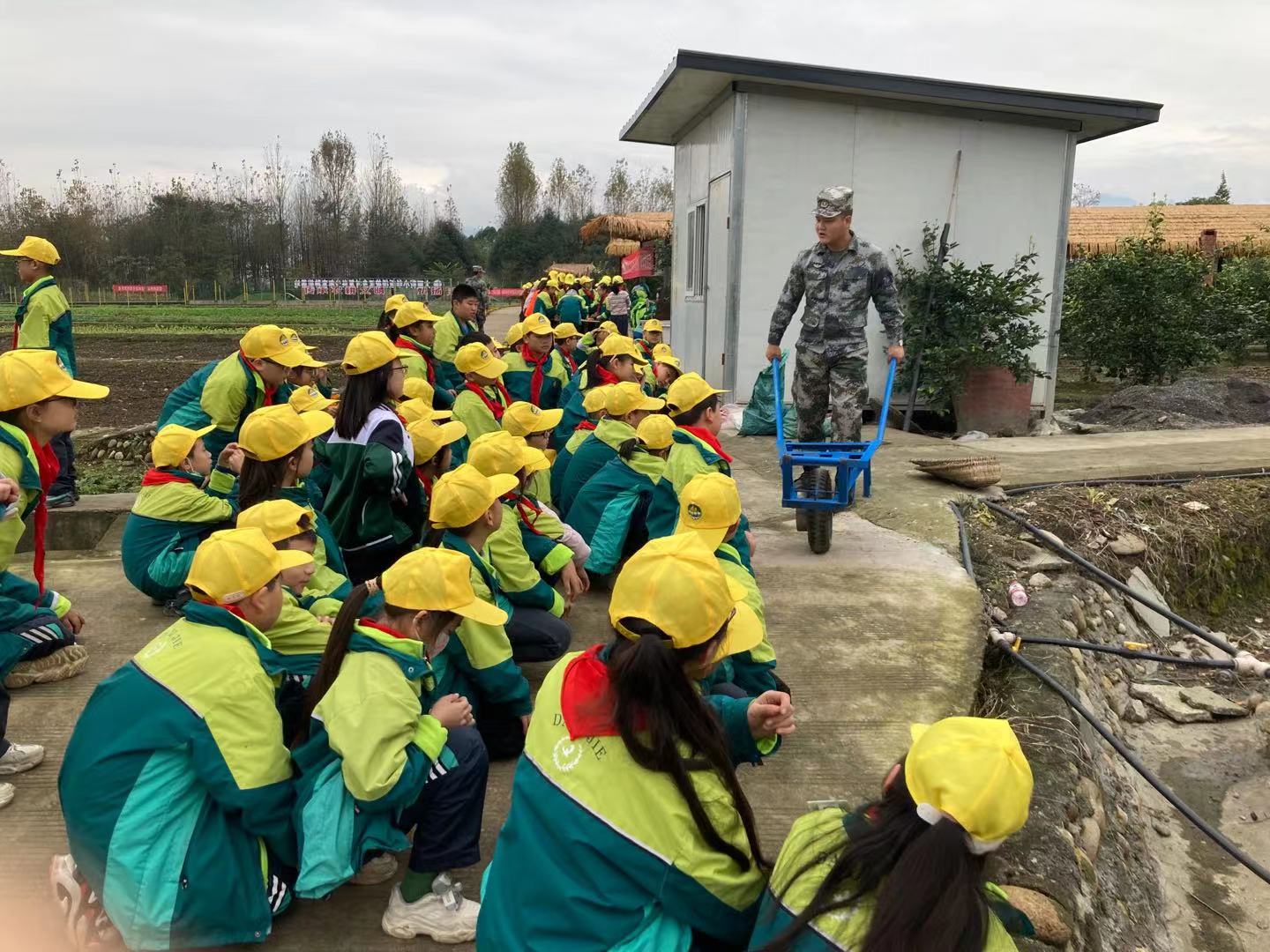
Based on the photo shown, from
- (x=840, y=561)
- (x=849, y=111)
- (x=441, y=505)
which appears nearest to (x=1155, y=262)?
(x=849, y=111)

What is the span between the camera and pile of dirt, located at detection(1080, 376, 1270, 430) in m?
9.54

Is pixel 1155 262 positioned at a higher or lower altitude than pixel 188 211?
lower

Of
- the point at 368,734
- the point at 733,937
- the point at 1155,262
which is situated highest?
the point at 1155,262

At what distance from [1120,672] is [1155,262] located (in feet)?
25.2

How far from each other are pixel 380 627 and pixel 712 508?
1.15 m

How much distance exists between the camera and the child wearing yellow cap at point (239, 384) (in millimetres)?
4699

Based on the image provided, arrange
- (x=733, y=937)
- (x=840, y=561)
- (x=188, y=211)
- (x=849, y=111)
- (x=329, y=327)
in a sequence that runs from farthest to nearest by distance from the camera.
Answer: (x=188, y=211)
(x=329, y=327)
(x=849, y=111)
(x=840, y=561)
(x=733, y=937)

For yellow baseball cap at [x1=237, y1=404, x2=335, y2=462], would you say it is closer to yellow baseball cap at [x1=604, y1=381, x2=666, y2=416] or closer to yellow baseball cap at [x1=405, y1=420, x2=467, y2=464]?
yellow baseball cap at [x1=405, y1=420, x2=467, y2=464]

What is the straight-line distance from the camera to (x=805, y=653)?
150 inches

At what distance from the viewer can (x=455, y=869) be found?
2486mm

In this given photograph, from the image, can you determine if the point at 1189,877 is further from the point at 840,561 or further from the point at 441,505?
the point at 441,505

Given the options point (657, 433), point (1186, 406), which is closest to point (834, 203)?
point (657, 433)

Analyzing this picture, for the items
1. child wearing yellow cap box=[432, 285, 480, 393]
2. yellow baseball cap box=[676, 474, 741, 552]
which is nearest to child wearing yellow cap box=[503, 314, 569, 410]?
child wearing yellow cap box=[432, 285, 480, 393]

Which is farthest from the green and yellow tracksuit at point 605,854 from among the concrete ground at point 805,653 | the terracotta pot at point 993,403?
the terracotta pot at point 993,403
